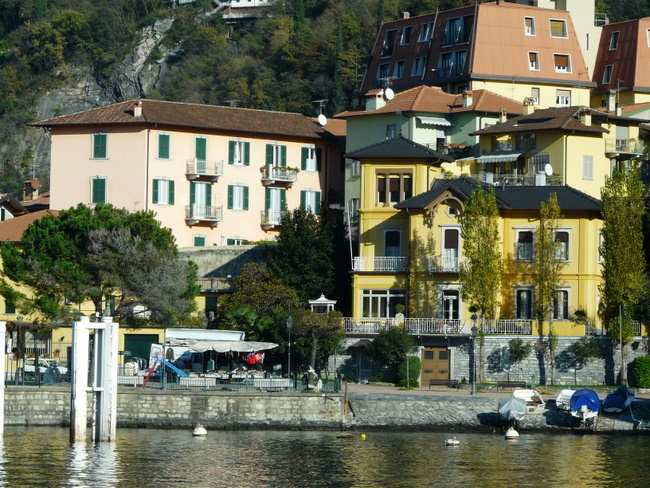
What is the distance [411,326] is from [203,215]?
802 inches

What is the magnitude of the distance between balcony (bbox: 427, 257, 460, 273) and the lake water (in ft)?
41.7

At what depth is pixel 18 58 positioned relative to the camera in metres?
150

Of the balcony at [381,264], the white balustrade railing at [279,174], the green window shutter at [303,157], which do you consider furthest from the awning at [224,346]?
the green window shutter at [303,157]

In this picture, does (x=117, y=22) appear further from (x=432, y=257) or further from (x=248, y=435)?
(x=248, y=435)

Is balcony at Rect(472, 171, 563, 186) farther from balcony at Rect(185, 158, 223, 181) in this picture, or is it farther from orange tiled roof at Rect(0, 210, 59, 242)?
orange tiled roof at Rect(0, 210, 59, 242)

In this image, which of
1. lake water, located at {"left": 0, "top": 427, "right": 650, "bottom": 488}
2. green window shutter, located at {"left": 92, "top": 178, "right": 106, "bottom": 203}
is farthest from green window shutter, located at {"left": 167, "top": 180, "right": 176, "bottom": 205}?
lake water, located at {"left": 0, "top": 427, "right": 650, "bottom": 488}


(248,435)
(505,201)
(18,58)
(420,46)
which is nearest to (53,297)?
(248,435)

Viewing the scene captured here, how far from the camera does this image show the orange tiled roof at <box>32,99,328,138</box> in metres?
89.9

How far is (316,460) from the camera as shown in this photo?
184ft

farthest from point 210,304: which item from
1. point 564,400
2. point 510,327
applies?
point 564,400

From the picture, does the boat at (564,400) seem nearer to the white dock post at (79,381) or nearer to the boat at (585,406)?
the boat at (585,406)

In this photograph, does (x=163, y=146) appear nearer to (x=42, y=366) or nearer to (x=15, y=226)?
(x=15, y=226)

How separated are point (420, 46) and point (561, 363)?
37.4m

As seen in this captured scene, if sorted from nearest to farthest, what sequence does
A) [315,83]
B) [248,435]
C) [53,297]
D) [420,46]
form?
[248,435] → [53,297] → [420,46] → [315,83]
